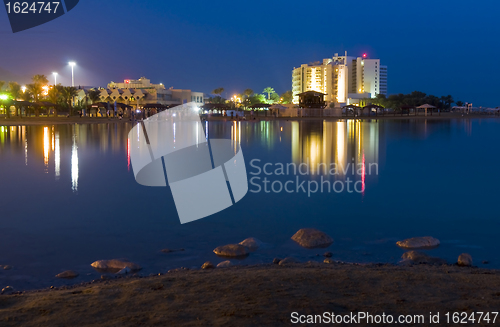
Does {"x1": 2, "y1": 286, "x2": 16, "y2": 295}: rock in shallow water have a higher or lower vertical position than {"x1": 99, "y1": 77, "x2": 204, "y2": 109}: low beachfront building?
lower

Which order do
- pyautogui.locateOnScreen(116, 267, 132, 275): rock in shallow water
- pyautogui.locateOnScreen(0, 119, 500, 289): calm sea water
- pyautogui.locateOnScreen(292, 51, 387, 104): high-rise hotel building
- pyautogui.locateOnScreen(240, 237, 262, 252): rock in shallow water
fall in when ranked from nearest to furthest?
1. pyautogui.locateOnScreen(116, 267, 132, 275): rock in shallow water
2. pyautogui.locateOnScreen(0, 119, 500, 289): calm sea water
3. pyautogui.locateOnScreen(240, 237, 262, 252): rock in shallow water
4. pyautogui.locateOnScreen(292, 51, 387, 104): high-rise hotel building

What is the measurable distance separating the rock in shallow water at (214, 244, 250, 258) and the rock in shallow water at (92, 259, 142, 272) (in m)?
1.07

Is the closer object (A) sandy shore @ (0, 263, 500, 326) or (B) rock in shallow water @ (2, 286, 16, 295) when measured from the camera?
(A) sandy shore @ (0, 263, 500, 326)

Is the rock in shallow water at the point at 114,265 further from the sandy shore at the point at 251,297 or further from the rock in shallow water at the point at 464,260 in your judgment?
the rock in shallow water at the point at 464,260

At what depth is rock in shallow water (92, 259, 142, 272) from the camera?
18.3 feet

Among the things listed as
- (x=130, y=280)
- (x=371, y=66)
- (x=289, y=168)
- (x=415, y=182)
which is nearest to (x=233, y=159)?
(x=289, y=168)

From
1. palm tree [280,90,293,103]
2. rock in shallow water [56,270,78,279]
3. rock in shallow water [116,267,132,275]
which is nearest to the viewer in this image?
rock in shallow water [56,270,78,279]

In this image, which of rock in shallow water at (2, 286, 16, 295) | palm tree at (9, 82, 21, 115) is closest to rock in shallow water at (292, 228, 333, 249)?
rock in shallow water at (2, 286, 16, 295)

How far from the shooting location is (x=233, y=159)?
17016 mm

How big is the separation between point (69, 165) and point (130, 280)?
437 inches

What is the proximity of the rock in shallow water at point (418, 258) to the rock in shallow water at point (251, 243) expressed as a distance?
186 centimetres

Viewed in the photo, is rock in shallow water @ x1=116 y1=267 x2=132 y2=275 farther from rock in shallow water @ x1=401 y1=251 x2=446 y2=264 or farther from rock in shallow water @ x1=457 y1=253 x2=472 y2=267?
rock in shallow water @ x1=457 y1=253 x2=472 y2=267

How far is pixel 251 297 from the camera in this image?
4.09 meters

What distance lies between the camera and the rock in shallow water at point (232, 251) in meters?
6.16
